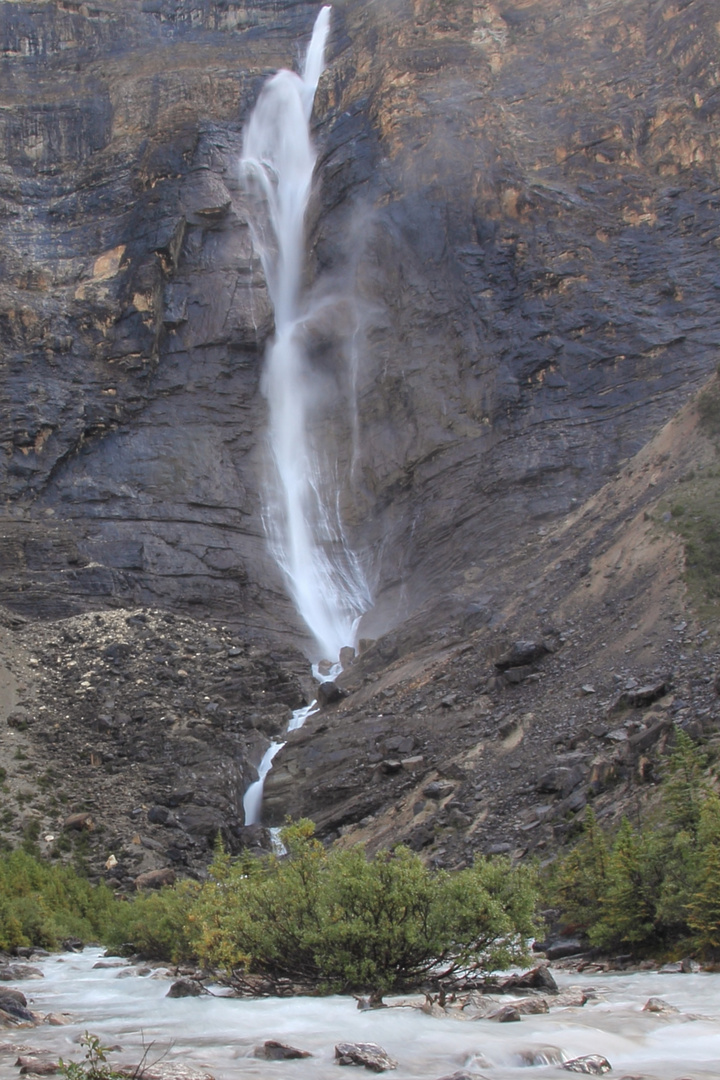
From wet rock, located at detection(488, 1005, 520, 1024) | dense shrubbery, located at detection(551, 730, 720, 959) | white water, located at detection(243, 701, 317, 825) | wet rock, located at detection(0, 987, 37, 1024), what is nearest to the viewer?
wet rock, located at detection(488, 1005, 520, 1024)

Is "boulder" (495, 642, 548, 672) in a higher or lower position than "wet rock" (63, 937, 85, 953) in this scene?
higher

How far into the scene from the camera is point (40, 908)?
28000 millimetres

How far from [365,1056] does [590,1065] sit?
2.13 meters

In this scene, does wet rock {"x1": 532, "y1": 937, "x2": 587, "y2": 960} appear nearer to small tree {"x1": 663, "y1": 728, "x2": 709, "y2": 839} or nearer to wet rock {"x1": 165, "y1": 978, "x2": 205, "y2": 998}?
small tree {"x1": 663, "y1": 728, "x2": 709, "y2": 839}

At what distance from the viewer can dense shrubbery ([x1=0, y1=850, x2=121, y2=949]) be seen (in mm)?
26078

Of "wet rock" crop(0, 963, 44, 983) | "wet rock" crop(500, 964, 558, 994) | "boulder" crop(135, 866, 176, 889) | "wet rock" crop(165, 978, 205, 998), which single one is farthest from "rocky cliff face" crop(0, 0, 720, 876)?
"wet rock" crop(500, 964, 558, 994)

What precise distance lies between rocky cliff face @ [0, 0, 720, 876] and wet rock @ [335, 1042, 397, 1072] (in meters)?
28.3

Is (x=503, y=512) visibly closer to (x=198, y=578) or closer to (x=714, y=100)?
(x=198, y=578)

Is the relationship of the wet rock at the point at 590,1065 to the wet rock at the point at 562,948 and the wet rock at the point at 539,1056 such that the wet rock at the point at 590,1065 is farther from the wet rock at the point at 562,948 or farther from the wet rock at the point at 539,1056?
the wet rock at the point at 562,948

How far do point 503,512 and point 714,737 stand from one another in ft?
82.1

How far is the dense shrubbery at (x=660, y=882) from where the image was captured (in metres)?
13.6

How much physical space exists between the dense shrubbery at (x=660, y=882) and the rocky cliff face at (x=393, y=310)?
68.2 ft

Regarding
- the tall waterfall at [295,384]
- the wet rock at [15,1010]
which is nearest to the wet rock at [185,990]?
the wet rock at [15,1010]

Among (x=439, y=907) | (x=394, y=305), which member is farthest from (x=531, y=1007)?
(x=394, y=305)
